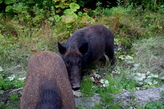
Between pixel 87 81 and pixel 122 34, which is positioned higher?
pixel 122 34

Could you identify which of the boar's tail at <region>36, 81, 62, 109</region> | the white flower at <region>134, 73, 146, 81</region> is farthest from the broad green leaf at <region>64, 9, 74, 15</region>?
the boar's tail at <region>36, 81, 62, 109</region>

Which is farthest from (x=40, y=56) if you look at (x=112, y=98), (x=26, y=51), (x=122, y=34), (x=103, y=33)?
(x=122, y=34)

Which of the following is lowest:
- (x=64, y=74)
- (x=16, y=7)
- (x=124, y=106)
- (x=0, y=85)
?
(x=124, y=106)

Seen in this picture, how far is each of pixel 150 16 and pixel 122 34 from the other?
1.77m

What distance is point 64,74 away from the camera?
12.4 ft

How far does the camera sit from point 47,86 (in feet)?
10.5

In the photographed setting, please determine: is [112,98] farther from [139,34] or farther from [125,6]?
[125,6]

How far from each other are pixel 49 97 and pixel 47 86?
0.21 metres

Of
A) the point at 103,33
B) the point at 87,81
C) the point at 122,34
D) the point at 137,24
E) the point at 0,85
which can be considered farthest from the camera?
the point at 137,24

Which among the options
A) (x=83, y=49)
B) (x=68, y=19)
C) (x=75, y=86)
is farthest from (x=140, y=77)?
(x=68, y=19)

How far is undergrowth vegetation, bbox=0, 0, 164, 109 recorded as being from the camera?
601cm

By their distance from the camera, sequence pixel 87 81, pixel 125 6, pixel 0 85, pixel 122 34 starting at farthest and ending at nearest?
pixel 125 6
pixel 122 34
pixel 87 81
pixel 0 85

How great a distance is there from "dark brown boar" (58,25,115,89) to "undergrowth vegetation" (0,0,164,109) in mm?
375

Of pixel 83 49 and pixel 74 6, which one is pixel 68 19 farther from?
pixel 83 49
